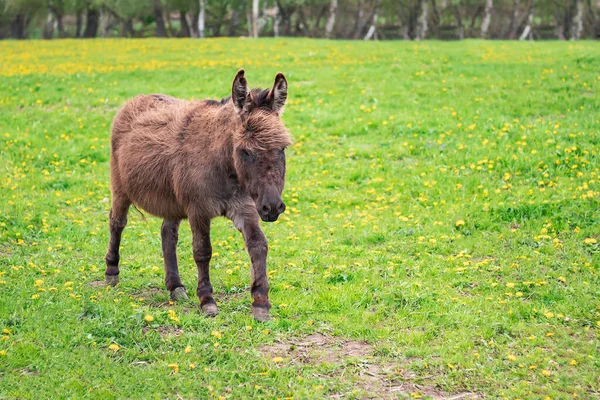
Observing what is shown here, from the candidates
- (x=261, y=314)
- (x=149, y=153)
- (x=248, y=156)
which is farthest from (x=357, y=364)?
(x=149, y=153)

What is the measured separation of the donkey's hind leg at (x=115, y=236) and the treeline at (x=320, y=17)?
4047 centimetres

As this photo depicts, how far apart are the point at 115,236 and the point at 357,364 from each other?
391cm

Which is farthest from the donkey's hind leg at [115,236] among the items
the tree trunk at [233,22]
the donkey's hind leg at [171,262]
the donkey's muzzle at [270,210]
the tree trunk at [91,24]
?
the tree trunk at [91,24]

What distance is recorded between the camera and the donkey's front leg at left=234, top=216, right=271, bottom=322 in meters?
7.02

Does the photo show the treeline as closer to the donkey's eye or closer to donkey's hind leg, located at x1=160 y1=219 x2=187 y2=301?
donkey's hind leg, located at x1=160 y1=219 x2=187 y2=301

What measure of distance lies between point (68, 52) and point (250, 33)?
2014 centimetres

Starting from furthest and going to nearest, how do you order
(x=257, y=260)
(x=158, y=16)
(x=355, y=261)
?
(x=158, y=16), (x=355, y=261), (x=257, y=260)

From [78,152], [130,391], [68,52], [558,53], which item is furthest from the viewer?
[68,52]

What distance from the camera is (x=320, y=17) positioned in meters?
58.4

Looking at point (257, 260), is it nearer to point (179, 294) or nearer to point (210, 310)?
point (210, 310)

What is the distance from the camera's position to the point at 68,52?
34.2 meters

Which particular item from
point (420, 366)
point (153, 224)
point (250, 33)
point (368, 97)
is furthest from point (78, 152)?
point (250, 33)

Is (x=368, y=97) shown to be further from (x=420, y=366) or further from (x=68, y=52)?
(x=68, y=52)

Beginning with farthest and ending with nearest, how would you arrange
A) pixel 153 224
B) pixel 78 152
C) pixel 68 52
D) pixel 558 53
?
pixel 68 52 → pixel 558 53 → pixel 78 152 → pixel 153 224
